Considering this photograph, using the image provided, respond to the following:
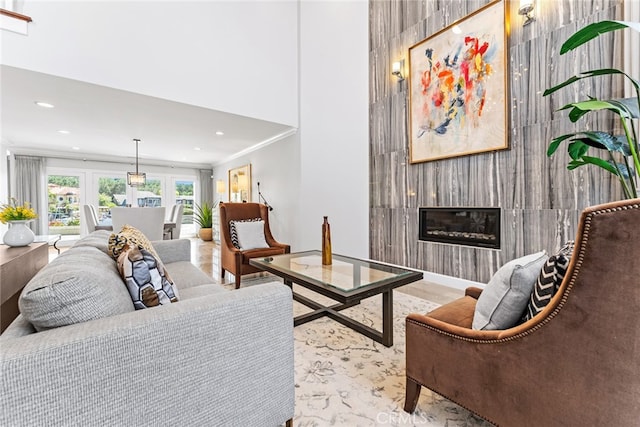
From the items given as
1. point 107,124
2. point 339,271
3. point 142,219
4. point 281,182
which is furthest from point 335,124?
point 107,124

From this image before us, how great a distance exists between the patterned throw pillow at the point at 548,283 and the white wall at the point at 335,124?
3.27 metres

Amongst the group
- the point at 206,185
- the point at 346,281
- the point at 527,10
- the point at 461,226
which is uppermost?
the point at 527,10

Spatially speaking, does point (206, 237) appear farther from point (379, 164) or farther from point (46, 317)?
point (46, 317)

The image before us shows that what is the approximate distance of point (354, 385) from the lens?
1.47 m

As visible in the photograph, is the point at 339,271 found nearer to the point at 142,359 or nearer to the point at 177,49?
the point at 142,359

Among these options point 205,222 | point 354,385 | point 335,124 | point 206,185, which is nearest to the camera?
point 354,385

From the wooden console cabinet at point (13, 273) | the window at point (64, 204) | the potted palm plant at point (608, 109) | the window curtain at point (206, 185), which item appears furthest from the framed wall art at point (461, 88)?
the window at point (64, 204)

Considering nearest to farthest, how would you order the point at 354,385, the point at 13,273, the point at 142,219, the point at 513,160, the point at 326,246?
the point at 354,385 → the point at 13,273 → the point at 326,246 → the point at 513,160 → the point at 142,219

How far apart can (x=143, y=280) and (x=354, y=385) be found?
1175mm

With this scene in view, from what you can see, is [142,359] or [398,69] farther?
[398,69]

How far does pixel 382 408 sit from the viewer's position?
1308 mm

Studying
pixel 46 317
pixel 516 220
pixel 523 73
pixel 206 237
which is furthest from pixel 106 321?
pixel 206 237

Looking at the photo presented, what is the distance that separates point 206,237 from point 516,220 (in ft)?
23.6
